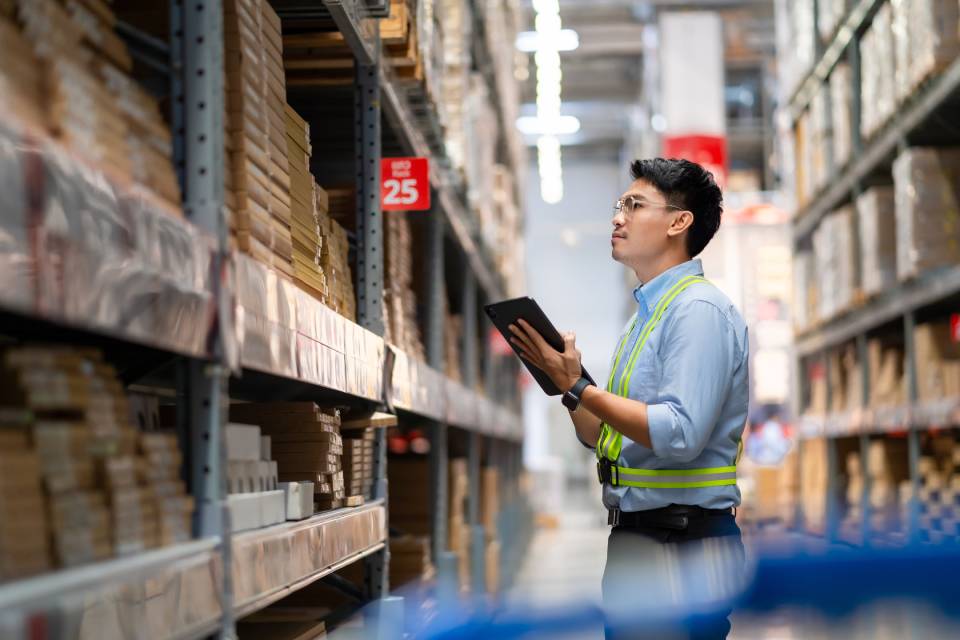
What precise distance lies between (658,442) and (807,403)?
32.3ft

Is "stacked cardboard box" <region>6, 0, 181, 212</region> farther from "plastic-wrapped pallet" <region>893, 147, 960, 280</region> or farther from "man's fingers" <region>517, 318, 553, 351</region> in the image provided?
"plastic-wrapped pallet" <region>893, 147, 960, 280</region>

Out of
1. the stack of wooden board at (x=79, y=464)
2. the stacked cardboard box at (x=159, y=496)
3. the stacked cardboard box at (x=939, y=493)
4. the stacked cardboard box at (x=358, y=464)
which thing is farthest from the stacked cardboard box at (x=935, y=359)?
the stack of wooden board at (x=79, y=464)

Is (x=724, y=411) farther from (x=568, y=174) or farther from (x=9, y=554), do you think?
(x=568, y=174)

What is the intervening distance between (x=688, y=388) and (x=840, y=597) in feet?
1.77

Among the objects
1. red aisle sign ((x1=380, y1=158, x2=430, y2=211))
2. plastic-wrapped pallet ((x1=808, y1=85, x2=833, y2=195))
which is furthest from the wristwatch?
plastic-wrapped pallet ((x1=808, y1=85, x2=833, y2=195))

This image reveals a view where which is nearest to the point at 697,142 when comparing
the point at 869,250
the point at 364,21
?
the point at 869,250

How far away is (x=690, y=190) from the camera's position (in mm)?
2955

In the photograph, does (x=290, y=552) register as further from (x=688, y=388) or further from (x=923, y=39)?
(x=923, y=39)

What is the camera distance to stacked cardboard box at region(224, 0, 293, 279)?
253cm

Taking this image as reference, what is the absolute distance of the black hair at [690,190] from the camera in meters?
2.94

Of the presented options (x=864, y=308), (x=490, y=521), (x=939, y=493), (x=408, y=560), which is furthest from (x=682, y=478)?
(x=490, y=521)

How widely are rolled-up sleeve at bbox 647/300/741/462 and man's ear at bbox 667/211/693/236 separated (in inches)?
11.9

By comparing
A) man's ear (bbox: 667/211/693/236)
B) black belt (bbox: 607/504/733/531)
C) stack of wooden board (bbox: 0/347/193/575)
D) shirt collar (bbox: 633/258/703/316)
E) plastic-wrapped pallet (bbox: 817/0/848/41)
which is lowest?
black belt (bbox: 607/504/733/531)

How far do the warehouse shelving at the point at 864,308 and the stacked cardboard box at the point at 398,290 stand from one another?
114 inches
